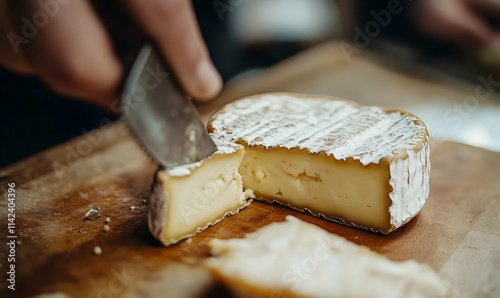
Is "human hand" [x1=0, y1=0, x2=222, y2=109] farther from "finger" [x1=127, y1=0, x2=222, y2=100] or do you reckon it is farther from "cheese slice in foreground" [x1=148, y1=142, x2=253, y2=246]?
"cheese slice in foreground" [x1=148, y1=142, x2=253, y2=246]

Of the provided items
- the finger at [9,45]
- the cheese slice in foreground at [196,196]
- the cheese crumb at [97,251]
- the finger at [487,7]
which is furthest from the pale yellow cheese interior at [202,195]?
the finger at [487,7]

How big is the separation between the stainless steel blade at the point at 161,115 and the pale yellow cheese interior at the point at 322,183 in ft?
1.00

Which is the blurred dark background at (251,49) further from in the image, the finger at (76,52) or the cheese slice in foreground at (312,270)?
the cheese slice in foreground at (312,270)

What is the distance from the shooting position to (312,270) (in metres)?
1.64

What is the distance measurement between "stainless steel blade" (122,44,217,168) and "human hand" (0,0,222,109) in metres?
0.08

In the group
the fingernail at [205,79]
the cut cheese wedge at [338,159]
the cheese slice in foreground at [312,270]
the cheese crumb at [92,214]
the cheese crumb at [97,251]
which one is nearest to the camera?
the cheese slice in foreground at [312,270]

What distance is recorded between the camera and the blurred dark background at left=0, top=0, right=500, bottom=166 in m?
2.80

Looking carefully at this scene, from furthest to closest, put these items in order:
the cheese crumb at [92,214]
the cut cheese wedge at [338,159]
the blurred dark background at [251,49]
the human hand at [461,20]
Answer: the human hand at [461,20]
the blurred dark background at [251,49]
the cheese crumb at [92,214]
the cut cheese wedge at [338,159]

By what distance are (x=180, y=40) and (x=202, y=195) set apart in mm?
694

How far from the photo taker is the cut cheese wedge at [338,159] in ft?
6.72

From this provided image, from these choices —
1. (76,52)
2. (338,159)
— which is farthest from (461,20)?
(76,52)

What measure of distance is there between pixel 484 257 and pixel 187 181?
1.15m

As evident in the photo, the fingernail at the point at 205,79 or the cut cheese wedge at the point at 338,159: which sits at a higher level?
the fingernail at the point at 205,79

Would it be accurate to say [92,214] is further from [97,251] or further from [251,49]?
[251,49]
